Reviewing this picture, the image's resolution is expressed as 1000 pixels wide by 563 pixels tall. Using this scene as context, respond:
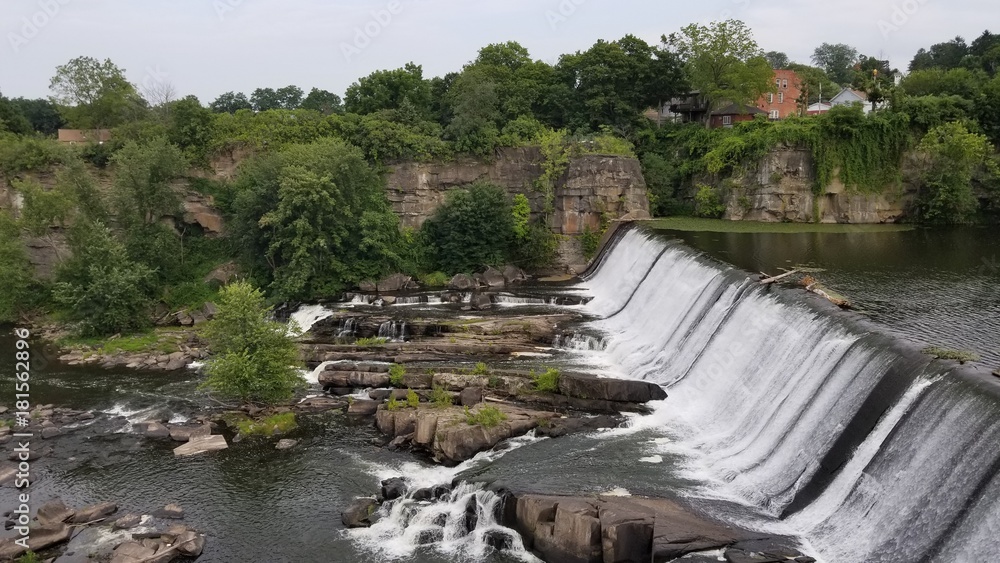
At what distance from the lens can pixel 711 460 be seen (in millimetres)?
20266

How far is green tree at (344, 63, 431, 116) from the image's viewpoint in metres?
51.5

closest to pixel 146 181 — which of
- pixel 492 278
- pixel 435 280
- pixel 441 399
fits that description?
pixel 435 280

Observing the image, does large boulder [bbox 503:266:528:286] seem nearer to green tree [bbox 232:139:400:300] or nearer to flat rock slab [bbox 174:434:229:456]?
green tree [bbox 232:139:400:300]

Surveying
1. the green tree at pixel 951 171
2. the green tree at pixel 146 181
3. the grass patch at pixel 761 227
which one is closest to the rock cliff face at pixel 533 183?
the grass patch at pixel 761 227

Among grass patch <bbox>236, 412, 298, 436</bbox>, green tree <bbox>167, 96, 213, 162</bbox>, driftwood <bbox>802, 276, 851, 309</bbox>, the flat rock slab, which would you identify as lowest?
the flat rock slab

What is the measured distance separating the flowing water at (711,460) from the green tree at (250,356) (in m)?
1.85

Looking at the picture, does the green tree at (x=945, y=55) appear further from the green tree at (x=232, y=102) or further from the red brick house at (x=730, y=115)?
the green tree at (x=232, y=102)

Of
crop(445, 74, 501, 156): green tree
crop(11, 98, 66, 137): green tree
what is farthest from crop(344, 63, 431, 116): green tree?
crop(11, 98, 66, 137): green tree

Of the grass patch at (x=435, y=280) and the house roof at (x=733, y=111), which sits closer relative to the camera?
the grass patch at (x=435, y=280)

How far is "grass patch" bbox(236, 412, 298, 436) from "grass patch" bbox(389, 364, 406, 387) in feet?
12.9

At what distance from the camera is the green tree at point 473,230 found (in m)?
43.0

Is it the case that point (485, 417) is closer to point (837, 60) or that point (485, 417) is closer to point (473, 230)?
point (473, 230)

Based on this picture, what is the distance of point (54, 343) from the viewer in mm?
35219

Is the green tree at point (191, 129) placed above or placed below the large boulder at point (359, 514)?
above
